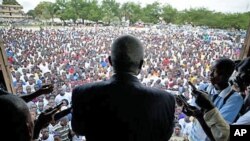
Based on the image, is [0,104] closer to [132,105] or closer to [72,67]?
[132,105]

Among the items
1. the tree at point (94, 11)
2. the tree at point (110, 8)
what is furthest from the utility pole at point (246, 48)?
the tree at point (94, 11)

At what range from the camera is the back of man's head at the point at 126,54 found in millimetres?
584

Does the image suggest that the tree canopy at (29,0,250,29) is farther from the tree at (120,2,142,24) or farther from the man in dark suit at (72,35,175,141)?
the man in dark suit at (72,35,175,141)

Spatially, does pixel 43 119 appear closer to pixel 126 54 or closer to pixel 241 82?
pixel 126 54

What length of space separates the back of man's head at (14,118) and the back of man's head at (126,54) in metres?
0.22

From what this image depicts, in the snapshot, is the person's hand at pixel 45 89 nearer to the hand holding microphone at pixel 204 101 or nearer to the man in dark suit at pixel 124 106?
the man in dark suit at pixel 124 106

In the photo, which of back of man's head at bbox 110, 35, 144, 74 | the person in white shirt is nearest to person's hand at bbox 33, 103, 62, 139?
back of man's head at bbox 110, 35, 144, 74

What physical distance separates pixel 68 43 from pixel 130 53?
4.25m

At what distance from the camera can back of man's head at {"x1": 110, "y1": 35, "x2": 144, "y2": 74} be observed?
0.58 m

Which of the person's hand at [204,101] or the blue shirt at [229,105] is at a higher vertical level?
the person's hand at [204,101]

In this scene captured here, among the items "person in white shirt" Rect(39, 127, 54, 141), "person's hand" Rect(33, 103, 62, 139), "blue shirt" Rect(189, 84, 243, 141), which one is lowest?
"person in white shirt" Rect(39, 127, 54, 141)

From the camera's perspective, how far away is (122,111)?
56 centimetres

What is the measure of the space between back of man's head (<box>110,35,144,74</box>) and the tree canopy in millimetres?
1404

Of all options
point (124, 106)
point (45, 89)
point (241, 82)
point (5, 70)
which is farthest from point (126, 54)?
point (5, 70)
